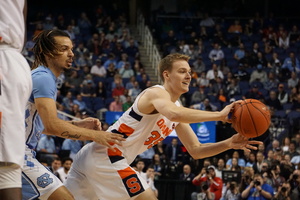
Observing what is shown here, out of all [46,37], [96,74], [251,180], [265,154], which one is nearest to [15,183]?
[46,37]

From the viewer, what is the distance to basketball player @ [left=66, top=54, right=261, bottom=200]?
492 centimetres

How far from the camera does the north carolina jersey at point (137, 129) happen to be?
16.6 feet

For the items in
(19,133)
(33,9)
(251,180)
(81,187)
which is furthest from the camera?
(33,9)

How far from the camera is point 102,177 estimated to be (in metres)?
5.02

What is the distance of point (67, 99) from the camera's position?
53.3 feet

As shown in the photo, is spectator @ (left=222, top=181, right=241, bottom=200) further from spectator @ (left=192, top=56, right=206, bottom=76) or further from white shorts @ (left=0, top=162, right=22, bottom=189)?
white shorts @ (left=0, top=162, right=22, bottom=189)

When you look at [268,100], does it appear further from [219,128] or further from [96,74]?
[96,74]

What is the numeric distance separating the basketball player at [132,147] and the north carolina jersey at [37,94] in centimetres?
71

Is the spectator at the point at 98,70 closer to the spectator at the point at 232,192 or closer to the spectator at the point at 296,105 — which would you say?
the spectator at the point at 296,105

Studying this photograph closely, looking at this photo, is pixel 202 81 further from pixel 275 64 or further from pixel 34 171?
pixel 34 171

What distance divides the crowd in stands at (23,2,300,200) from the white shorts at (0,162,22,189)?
842 cm

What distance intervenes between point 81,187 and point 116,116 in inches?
382

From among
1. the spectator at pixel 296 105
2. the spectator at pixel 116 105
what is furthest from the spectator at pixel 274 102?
the spectator at pixel 116 105

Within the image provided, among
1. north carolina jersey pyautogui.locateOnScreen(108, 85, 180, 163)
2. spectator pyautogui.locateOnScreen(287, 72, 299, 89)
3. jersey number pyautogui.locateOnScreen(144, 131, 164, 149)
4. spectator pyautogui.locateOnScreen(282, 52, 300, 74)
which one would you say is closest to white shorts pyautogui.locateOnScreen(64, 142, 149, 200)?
north carolina jersey pyautogui.locateOnScreen(108, 85, 180, 163)
